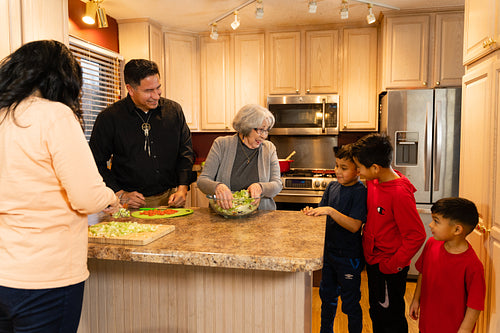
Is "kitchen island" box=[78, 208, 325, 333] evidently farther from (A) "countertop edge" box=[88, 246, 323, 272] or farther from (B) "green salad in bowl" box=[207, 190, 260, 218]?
(B) "green salad in bowl" box=[207, 190, 260, 218]

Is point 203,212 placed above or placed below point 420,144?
below

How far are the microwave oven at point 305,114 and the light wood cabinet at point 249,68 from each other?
216 millimetres

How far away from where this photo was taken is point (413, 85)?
3.57 metres

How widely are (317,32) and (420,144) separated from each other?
5.43 feet

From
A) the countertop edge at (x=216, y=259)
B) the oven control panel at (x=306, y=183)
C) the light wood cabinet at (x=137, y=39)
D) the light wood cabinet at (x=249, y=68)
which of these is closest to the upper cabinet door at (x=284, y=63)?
the light wood cabinet at (x=249, y=68)

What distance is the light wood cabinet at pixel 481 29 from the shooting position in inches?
60.1

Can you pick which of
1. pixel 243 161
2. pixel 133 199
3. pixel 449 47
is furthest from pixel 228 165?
pixel 449 47

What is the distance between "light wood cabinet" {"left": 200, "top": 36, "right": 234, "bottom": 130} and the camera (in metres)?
4.25

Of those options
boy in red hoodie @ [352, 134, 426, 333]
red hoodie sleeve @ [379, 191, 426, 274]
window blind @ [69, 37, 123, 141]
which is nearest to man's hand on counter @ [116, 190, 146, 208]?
boy in red hoodie @ [352, 134, 426, 333]

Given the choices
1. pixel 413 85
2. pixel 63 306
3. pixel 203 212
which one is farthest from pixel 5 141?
pixel 413 85

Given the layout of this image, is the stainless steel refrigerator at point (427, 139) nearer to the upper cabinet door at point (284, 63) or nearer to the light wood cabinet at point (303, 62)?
the light wood cabinet at point (303, 62)

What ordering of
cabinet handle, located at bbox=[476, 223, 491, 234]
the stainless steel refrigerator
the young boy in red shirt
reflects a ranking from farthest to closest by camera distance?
1. the stainless steel refrigerator
2. cabinet handle, located at bbox=[476, 223, 491, 234]
3. the young boy in red shirt

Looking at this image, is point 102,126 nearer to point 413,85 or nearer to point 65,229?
point 65,229

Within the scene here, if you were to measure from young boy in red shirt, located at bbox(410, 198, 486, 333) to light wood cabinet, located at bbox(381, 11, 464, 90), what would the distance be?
2388mm
